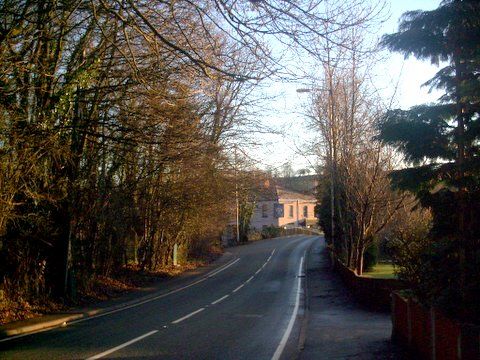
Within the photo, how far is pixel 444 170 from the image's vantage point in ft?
→ 28.7

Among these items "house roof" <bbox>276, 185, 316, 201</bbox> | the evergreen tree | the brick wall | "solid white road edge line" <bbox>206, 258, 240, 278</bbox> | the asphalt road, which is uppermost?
"house roof" <bbox>276, 185, 316, 201</bbox>

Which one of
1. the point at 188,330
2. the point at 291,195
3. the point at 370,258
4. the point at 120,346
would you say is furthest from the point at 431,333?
the point at 291,195

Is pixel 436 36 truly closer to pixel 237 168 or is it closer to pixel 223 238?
pixel 237 168

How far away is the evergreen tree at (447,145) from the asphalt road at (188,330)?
11.3 ft

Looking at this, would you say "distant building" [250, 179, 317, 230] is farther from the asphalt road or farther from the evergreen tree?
the evergreen tree

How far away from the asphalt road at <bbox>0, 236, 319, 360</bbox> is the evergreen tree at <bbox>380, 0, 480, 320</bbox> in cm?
345

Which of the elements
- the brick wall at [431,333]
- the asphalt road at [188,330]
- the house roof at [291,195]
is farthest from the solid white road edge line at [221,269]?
the house roof at [291,195]

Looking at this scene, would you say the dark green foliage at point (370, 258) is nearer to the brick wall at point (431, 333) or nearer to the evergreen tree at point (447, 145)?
the brick wall at point (431, 333)

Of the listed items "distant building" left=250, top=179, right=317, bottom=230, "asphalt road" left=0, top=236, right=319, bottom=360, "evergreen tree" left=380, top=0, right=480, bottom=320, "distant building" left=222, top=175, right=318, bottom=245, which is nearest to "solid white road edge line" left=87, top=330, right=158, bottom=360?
"asphalt road" left=0, top=236, right=319, bottom=360

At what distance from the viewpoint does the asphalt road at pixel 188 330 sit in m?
10.6

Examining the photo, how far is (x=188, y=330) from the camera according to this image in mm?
13570

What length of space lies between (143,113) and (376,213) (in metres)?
14.4

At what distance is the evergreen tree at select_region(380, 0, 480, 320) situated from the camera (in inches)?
318

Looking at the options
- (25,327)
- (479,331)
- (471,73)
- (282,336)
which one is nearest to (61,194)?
(25,327)
